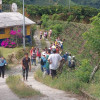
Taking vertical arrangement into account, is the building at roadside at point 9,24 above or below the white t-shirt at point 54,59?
below

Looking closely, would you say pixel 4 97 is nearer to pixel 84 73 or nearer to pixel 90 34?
pixel 84 73

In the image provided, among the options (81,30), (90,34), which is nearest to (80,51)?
(81,30)

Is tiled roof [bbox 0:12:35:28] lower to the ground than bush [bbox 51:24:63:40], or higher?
higher

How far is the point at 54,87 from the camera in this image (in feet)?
36.6

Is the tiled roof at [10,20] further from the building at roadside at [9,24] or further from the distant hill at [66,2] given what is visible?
the distant hill at [66,2]

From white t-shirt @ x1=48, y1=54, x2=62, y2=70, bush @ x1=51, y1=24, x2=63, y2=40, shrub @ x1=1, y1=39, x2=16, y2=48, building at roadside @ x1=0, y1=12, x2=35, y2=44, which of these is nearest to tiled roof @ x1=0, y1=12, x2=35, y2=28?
building at roadside @ x1=0, y1=12, x2=35, y2=44

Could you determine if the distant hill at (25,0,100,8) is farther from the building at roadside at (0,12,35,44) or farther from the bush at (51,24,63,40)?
the building at roadside at (0,12,35,44)

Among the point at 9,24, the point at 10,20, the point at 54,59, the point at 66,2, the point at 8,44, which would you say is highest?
the point at 54,59

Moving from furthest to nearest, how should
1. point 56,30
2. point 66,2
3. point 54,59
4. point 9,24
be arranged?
point 66,2, point 56,30, point 9,24, point 54,59

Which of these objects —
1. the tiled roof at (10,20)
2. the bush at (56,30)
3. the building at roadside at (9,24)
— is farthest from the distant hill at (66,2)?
the building at roadside at (9,24)

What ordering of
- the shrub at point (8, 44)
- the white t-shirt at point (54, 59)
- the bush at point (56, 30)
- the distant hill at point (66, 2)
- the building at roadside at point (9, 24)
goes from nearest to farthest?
the white t-shirt at point (54, 59)
the shrub at point (8, 44)
the building at roadside at point (9, 24)
the bush at point (56, 30)
the distant hill at point (66, 2)

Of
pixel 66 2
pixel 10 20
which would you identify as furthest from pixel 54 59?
pixel 66 2

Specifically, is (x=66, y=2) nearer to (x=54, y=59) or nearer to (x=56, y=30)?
(x=56, y=30)

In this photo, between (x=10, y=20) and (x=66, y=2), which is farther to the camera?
(x=66, y=2)
